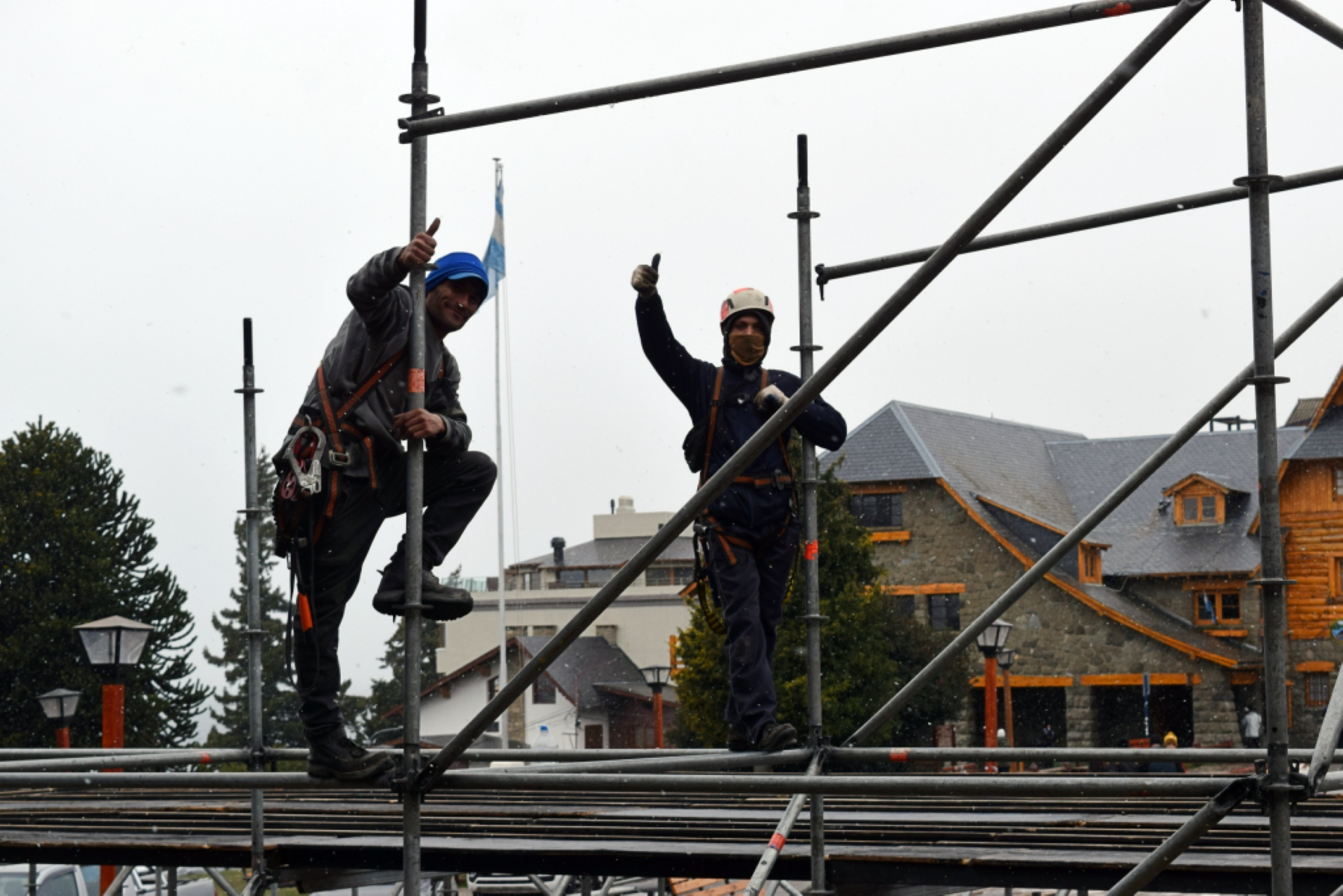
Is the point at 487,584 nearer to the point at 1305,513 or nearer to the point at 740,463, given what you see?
the point at 1305,513

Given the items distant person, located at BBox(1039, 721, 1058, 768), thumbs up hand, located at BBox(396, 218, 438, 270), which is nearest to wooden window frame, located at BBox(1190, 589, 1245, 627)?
distant person, located at BBox(1039, 721, 1058, 768)

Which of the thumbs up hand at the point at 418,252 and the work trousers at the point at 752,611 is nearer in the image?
the thumbs up hand at the point at 418,252

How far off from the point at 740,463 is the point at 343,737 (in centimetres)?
160

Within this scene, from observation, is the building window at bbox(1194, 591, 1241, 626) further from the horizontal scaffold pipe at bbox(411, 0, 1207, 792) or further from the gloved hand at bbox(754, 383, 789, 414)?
the horizontal scaffold pipe at bbox(411, 0, 1207, 792)

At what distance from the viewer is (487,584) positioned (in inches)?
3319

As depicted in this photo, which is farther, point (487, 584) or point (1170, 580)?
point (487, 584)

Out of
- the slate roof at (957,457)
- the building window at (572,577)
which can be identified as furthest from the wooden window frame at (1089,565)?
the building window at (572,577)

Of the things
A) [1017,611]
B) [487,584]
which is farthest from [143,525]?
[487,584]

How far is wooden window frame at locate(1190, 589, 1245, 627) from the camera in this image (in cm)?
4300

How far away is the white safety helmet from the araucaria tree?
3174 centimetres

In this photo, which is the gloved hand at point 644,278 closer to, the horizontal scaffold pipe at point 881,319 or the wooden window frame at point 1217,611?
the horizontal scaffold pipe at point 881,319

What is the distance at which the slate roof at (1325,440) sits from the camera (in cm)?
4069

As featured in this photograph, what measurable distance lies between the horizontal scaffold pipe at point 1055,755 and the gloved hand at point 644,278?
178 centimetres

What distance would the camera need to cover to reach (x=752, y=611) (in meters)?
5.96
